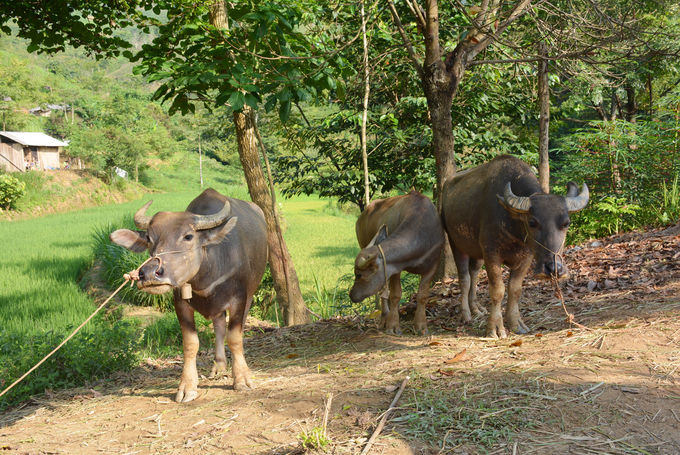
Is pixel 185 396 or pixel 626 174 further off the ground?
pixel 626 174

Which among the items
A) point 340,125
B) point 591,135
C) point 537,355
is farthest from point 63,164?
point 537,355

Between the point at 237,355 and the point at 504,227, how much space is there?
2.84 meters

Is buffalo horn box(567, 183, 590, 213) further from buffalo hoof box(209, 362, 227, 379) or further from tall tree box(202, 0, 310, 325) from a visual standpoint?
tall tree box(202, 0, 310, 325)

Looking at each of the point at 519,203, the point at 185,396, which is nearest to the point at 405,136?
the point at 519,203

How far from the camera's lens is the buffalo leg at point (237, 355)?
4090 millimetres

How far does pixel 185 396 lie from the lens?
3.97 m

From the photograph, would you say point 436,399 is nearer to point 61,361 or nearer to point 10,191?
point 61,361

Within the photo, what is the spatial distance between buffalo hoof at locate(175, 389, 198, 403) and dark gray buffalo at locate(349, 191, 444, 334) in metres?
1.87

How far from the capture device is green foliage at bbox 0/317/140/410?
4523 mm

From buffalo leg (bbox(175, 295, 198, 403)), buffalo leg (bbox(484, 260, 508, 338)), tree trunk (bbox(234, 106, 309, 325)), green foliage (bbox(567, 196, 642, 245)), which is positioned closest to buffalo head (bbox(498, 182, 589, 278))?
buffalo leg (bbox(484, 260, 508, 338))

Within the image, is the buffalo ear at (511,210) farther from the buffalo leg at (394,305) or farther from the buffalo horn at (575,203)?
the buffalo leg at (394,305)

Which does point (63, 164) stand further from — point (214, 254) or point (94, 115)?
point (214, 254)

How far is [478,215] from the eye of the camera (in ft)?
17.0

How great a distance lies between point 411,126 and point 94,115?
5314 centimetres
